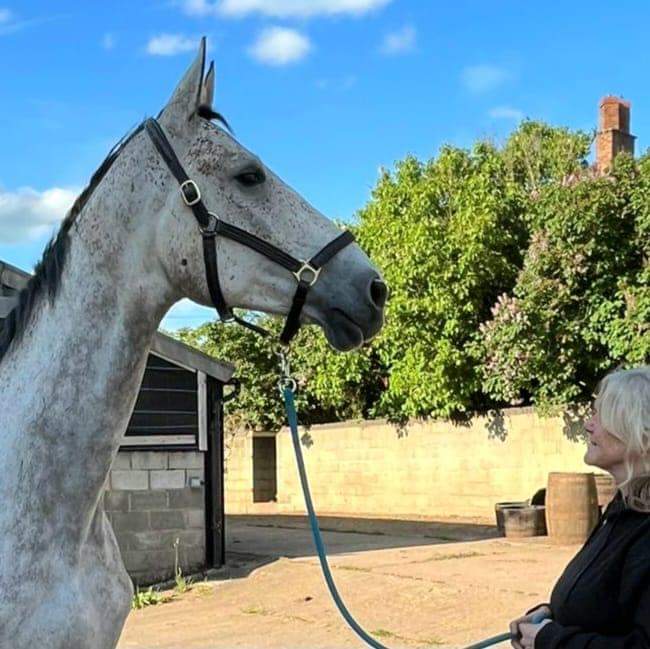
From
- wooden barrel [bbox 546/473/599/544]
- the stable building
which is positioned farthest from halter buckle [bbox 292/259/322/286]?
wooden barrel [bbox 546/473/599/544]

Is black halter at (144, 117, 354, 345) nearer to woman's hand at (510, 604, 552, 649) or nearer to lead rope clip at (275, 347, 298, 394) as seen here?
lead rope clip at (275, 347, 298, 394)

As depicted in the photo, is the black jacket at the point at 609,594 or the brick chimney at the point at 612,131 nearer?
the black jacket at the point at 609,594

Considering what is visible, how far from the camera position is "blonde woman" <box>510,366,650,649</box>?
1771mm

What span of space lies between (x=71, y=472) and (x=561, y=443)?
12.2m

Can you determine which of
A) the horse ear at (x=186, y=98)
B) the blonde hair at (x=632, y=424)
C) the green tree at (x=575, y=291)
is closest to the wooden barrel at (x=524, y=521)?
the green tree at (x=575, y=291)

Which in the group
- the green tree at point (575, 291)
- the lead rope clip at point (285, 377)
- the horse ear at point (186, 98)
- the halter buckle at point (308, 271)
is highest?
the green tree at point (575, 291)

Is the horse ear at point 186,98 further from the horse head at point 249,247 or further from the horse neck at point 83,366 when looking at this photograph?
the horse neck at point 83,366

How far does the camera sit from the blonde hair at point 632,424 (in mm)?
1896

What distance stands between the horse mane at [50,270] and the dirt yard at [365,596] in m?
4.38

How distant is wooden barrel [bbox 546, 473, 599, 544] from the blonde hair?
29.5 ft

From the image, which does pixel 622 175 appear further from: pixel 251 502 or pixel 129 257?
pixel 129 257

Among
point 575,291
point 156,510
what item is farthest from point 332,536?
point 575,291

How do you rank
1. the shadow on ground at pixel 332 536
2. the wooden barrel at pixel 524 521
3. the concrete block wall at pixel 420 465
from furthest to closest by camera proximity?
the concrete block wall at pixel 420 465
the wooden barrel at pixel 524 521
the shadow on ground at pixel 332 536

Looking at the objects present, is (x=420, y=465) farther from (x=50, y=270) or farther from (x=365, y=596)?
(x=50, y=270)
